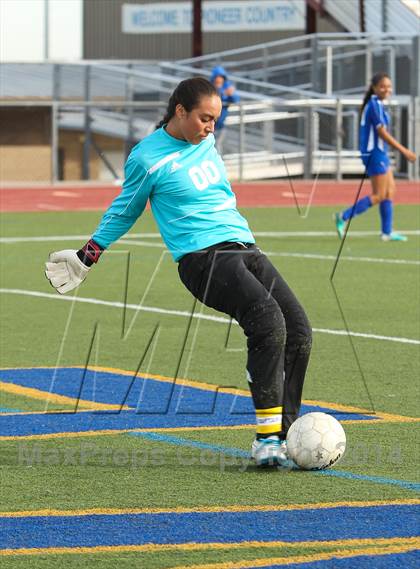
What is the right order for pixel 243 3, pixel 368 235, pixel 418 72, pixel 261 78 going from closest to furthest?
pixel 368 235 < pixel 418 72 < pixel 261 78 < pixel 243 3

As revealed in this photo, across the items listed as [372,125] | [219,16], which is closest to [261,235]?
[372,125]

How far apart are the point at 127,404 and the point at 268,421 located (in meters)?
2.09

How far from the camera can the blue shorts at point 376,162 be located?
18.8 metres

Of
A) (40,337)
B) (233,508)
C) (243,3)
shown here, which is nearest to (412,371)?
(40,337)

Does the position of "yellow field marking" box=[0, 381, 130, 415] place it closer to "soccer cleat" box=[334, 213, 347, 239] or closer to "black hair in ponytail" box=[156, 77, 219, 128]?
"black hair in ponytail" box=[156, 77, 219, 128]

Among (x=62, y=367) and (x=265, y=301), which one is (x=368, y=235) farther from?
(x=265, y=301)

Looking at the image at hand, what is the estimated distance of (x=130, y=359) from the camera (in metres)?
11.2

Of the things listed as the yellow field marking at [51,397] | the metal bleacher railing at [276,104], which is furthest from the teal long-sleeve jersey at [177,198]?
the metal bleacher railing at [276,104]

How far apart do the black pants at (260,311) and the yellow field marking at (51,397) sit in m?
1.80

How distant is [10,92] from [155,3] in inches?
1319

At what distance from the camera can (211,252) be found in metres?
7.41

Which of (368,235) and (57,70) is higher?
(57,70)

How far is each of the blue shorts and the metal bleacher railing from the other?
1271 cm

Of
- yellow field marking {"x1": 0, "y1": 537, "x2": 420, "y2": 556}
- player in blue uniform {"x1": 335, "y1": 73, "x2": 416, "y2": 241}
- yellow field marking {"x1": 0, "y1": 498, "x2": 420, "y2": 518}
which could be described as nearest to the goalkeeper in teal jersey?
yellow field marking {"x1": 0, "y1": 498, "x2": 420, "y2": 518}
